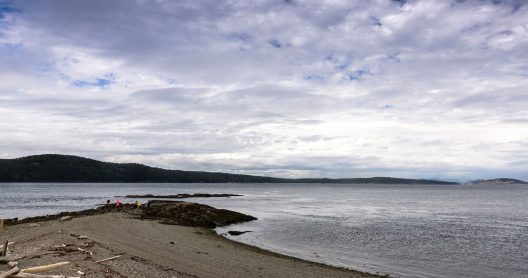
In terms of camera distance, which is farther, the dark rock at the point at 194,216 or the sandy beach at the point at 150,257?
the dark rock at the point at 194,216

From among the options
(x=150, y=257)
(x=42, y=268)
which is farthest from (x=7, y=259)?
(x=150, y=257)

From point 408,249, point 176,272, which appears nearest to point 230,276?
point 176,272

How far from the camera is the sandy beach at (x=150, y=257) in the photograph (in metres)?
14.8

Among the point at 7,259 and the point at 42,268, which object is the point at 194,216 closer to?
the point at 7,259

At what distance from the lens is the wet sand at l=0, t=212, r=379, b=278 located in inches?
585

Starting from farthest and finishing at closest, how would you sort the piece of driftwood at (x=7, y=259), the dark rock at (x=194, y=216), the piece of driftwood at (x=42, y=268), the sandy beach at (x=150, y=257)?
the dark rock at (x=194, y=216)
the sandy beach at (x=150, y=257)
the piece of driftwood at (x=7, y=259)
the piece of driftwood at (x=42, y=268)

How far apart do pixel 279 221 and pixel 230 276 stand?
30269 millimetres

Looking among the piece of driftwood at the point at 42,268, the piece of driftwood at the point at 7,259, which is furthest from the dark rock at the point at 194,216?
the piece of driftwood at the point at 42,268

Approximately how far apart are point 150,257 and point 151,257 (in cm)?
8

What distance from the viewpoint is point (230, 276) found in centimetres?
1725

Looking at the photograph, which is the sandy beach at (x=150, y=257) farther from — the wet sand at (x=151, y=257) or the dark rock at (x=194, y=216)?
the dark rock at (x=194, y=216)

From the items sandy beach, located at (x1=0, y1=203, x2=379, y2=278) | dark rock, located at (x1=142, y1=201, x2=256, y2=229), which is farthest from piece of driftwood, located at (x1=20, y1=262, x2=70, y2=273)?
dark rock, located at (x1=142, y1=201, x2=256, y2=229)

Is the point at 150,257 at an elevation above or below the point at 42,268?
below

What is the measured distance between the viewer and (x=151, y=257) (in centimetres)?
1845
